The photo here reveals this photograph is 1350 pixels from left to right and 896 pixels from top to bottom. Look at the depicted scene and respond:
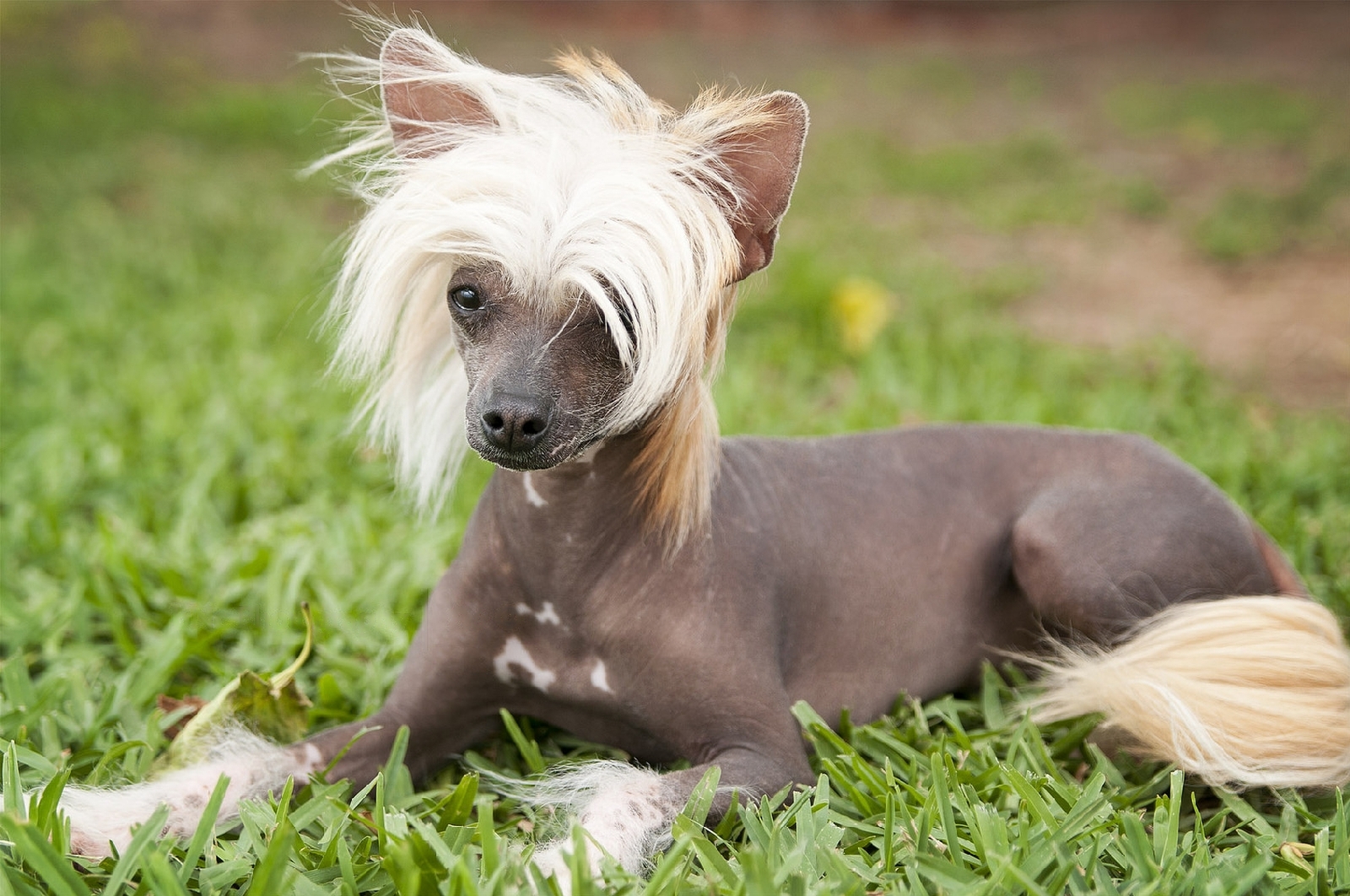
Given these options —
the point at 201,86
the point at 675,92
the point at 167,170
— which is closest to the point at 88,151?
the point at 167,170

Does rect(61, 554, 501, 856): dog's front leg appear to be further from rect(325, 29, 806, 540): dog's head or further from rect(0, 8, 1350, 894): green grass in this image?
rect(325, 29, 806, 540): dog's head

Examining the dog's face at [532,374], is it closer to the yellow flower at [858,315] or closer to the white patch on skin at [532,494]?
the white patch on skin at [532,494]

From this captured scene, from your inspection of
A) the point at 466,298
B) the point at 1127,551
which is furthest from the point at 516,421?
the point at 1127,551

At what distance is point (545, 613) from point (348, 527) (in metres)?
1.19

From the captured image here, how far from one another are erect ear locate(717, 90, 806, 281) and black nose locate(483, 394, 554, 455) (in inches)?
16.6

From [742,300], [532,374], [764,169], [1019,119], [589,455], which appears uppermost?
[1019,119]

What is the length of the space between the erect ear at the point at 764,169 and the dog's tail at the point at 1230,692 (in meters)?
1.03

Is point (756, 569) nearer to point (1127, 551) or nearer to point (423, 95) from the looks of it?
point (1127, 551)

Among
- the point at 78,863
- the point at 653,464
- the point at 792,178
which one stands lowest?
the point at 78,863

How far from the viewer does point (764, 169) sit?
1947mm

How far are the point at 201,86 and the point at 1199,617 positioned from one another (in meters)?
7.75

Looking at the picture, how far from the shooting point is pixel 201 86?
8.25m

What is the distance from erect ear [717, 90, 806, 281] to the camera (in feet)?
6.25

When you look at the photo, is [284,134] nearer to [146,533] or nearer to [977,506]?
[146,533]
